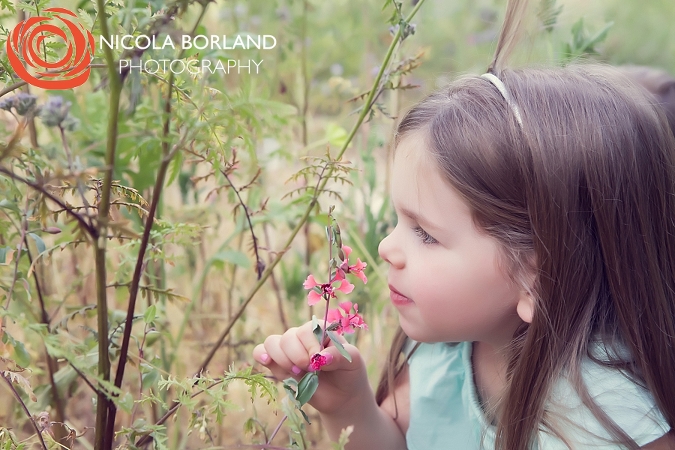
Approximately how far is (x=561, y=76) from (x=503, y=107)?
0.11 m

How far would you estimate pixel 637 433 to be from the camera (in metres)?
0.90

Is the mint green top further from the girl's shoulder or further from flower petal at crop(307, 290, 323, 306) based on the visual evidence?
flower petal at crop(307, 290, 323, 306)

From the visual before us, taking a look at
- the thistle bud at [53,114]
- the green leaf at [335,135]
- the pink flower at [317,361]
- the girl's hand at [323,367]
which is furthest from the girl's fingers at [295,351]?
the green leaf at [335,135]

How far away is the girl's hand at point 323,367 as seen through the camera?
0.85 meters

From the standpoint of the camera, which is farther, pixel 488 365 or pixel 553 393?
pixel 488 365

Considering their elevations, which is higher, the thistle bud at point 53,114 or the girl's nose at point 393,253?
the thistle bud at point 53,114

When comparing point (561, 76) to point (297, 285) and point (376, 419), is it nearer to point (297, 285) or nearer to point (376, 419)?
point (376, 419)

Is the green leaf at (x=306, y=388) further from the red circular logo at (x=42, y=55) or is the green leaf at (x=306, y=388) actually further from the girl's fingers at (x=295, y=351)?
the red circular logo at (x=42, y=55)

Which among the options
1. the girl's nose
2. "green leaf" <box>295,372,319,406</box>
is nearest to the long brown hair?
the girl's nose

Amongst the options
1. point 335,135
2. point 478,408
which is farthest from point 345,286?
point 335,135

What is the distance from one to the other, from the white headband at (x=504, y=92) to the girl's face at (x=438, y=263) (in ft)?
0.41

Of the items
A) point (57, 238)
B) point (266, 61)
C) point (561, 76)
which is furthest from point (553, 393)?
point (266, 61)

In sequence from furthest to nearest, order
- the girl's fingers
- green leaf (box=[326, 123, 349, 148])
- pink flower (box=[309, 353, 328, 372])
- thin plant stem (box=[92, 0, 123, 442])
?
green leaf (box=[326, 123, 349, 148]), the girl's fingers, pink flower (box=[309, 353, 328, 372]), thin plant stem (box=[92, 0, 123, 442])

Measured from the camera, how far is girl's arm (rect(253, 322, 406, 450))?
0.85 metres
